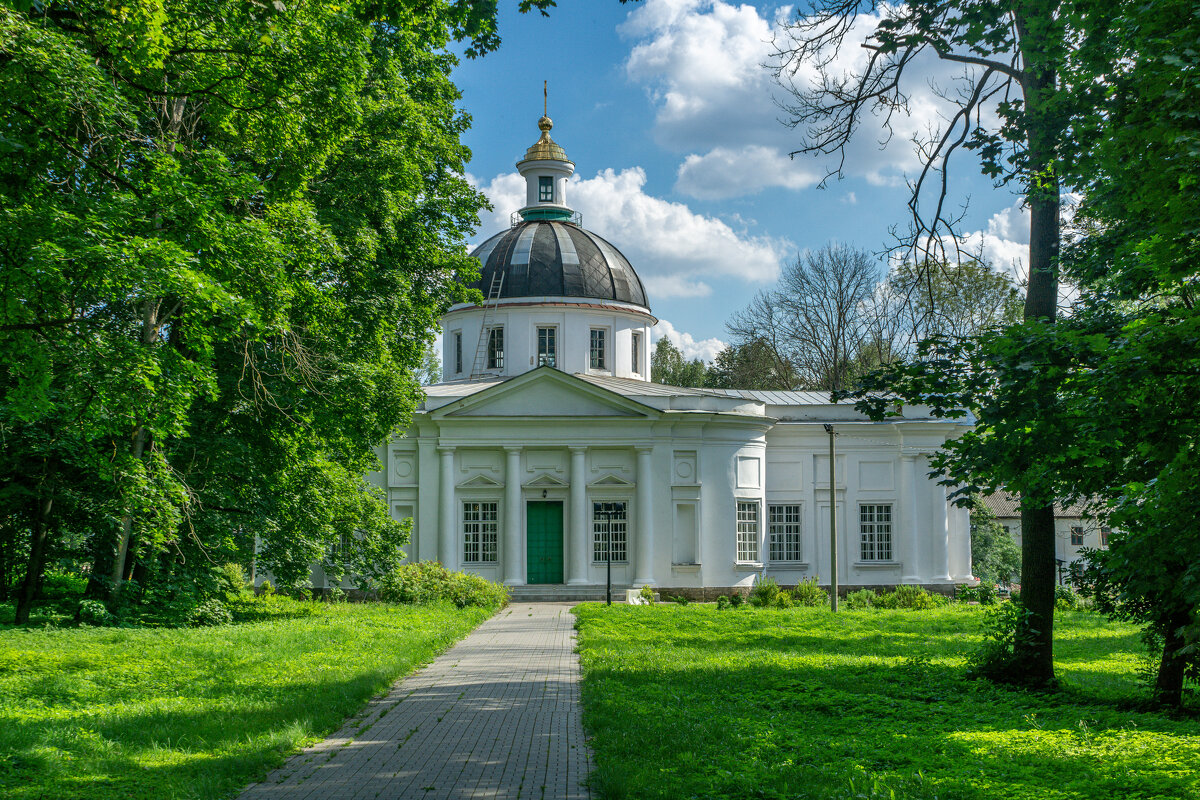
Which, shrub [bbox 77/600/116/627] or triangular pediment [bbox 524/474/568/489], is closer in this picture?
shrub [bbox 77/600/116/627]

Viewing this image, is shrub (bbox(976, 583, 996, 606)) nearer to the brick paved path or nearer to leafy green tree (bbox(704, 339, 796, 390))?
the brick paved path

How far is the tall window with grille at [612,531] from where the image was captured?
3253 cm

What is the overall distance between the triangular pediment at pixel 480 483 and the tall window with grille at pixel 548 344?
19.9 feet

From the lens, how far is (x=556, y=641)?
18.3 m

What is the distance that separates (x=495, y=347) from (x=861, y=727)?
94.9 ft

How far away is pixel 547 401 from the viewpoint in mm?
32438

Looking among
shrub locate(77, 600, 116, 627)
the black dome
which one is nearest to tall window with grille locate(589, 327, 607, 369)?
the black dome

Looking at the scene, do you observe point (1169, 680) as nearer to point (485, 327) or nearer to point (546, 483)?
point (546, 483)

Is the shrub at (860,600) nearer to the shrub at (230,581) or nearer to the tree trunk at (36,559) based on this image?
the shrub at (230,581)

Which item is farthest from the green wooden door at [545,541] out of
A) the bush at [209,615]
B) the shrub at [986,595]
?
the bush at [209,615]

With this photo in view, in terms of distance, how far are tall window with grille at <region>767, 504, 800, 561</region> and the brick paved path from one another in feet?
74.2

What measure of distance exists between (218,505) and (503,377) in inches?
712

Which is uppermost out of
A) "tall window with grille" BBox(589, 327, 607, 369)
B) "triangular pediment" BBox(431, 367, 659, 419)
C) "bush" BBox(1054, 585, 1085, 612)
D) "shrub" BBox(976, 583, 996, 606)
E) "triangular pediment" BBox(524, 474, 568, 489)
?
"tall window with grille" BBox(589, 327, 607, 369)

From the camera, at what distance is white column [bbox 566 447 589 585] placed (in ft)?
105
